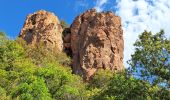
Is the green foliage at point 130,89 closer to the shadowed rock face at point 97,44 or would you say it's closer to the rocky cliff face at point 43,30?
the shadowed rock face at point 97,44

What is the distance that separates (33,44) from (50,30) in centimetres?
505

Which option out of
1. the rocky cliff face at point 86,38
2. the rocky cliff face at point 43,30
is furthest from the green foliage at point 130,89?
the rocky cliff face at point 43,30

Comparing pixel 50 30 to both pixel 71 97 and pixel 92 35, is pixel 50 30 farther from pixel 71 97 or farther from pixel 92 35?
pixel 71 97

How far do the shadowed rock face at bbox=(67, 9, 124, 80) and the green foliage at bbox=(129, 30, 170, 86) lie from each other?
4842 cm

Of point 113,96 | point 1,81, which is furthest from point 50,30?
point 113,96

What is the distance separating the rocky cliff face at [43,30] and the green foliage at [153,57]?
55609 mm

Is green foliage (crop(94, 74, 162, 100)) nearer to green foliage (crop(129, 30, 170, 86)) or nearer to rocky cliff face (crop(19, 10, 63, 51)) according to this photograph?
green foliage (crop(129, 30, 170, 86))

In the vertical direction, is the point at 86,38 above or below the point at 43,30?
below

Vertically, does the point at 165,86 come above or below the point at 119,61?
below

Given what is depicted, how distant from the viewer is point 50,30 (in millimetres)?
92938

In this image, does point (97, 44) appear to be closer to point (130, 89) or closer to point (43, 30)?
point (43, 30)

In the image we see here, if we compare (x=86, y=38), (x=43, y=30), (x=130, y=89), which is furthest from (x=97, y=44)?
(x=130, y=89)

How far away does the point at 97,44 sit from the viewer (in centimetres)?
8850

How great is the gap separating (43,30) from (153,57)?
5932cm
